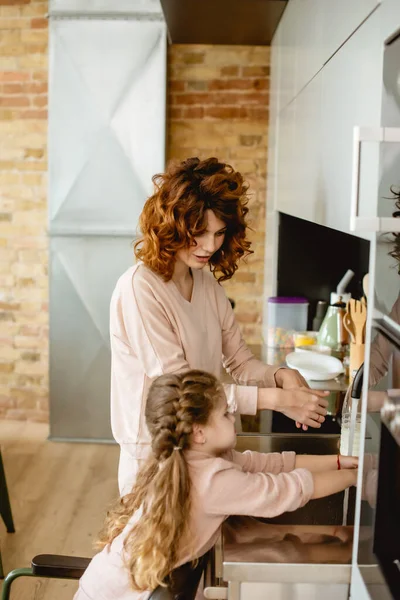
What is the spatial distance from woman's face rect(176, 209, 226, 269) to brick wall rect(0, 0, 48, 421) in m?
2.43

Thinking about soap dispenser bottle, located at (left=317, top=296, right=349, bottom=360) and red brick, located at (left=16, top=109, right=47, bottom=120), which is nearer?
soap dispenser bottle, located at (left=317, top=296, right=349, bottom=360)

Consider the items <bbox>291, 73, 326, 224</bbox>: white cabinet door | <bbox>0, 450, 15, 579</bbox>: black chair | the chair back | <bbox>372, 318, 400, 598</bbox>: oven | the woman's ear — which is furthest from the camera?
<bbox>0, 450, 15, 579</bbox>: black chair

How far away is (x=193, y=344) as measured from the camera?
6.31ft

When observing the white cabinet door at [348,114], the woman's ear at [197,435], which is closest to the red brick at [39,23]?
the white cabinet door at [348,114]

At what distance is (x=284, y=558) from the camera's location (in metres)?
1.38

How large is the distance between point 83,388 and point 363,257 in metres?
1.79

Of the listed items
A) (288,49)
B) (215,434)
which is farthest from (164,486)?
(288,49)

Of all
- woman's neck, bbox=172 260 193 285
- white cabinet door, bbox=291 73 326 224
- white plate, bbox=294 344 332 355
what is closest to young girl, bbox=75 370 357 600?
woman's neck, bbox=172 260 193 285

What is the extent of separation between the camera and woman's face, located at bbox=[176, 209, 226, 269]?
1903 mm

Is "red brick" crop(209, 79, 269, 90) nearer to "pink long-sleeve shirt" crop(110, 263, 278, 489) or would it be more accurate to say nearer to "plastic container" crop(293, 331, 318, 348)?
"plastic container" crop(293, 331, 318, 348)

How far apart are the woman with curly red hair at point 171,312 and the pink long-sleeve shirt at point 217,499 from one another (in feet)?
1.15

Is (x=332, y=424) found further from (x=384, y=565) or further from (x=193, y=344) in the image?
(x=384, y=565)

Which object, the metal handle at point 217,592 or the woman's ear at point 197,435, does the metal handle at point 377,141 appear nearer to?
the woman's ear at point 197,435

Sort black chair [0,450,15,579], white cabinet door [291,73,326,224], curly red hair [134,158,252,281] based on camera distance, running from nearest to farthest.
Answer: curly red hair [134,158,252,281] < white cabinet door [291,73,326,224] < black chair [0,450,15,579]
